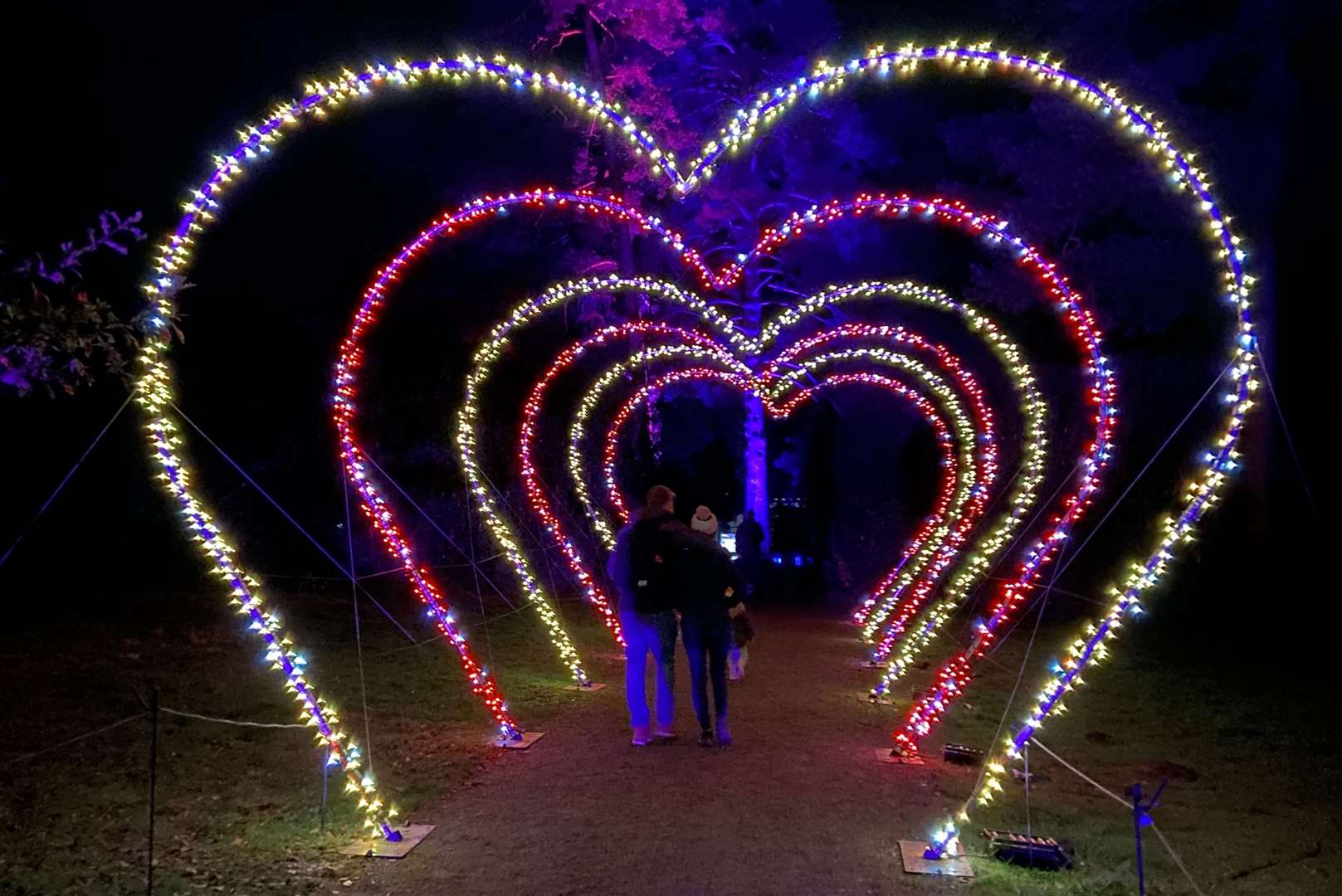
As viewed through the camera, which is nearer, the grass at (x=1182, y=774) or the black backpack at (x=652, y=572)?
the grass at (x=1182, y=774)

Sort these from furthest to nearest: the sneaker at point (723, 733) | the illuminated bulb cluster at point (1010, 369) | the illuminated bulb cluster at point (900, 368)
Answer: the illuminated bulb cluster at point (900, 368) → the illuminated bulb cluster at point (1010, 369) → the sneaker at point (723, 733)

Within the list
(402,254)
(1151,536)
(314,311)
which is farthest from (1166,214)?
(314,311)

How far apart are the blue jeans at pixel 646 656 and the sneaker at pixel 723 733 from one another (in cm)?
37

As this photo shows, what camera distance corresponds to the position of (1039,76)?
5.09 metres

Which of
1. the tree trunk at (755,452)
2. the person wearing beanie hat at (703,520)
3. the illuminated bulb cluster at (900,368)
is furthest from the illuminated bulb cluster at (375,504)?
the tree trunk at (755,452)

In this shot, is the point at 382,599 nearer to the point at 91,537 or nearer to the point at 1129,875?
the point at 91,537

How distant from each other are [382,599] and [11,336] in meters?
11.8

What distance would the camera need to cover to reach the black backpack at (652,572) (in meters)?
7.10

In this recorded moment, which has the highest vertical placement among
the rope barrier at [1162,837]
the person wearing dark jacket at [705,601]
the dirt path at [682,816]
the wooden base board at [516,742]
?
the person wearing dark jacket at [705,601]

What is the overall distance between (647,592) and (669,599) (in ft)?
0.57

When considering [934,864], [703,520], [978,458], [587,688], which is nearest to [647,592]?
[703,520]

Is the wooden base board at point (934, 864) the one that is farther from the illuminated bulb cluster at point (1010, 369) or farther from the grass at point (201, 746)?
the illuminated bulb cluster at point (1010, 369)

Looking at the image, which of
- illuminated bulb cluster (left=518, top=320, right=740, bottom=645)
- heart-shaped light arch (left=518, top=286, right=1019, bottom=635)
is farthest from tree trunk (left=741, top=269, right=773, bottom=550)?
illuminated bulb cluster (left=518, top=320, right=740, bottom=645)

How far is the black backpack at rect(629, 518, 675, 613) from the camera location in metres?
7.10
